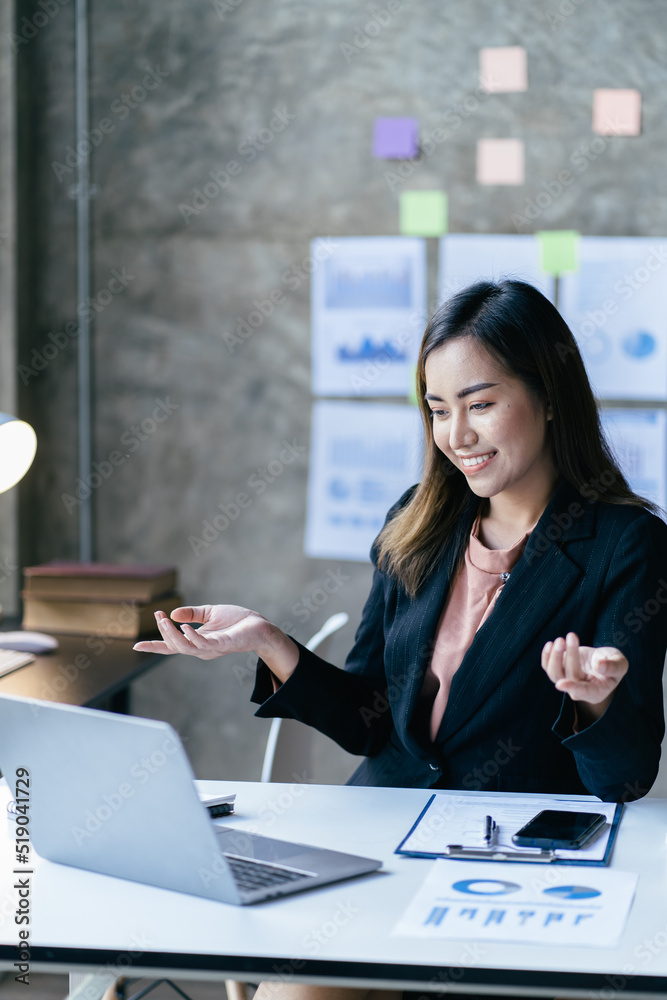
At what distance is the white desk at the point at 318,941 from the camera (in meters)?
0.94

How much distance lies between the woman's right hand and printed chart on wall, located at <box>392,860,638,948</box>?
483mm

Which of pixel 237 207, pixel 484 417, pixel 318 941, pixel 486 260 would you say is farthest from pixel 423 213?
pixel 318 941

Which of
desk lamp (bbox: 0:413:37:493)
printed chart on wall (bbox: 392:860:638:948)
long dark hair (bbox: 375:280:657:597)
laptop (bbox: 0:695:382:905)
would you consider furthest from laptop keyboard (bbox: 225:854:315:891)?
desk lamp (bbox: 0:413:37:493)

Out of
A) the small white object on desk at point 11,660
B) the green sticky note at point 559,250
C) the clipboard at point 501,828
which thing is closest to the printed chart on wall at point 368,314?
the green sticky note at point 559,250

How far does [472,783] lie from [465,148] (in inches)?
78.8

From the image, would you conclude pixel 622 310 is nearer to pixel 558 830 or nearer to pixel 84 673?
pixel 84 673

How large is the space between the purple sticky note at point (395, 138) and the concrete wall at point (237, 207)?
26 millimetres

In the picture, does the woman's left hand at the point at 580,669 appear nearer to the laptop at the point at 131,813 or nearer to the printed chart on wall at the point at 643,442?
the laptop at the point at 131,813

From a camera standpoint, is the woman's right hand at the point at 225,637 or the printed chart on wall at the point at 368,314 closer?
the woman's right hand at the point at 225,637

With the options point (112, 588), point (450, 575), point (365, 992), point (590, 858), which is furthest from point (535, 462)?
point (112, 588)

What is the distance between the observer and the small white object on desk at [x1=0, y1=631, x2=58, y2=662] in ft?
8.04

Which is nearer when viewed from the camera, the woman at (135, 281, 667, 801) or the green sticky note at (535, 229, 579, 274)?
the woman at (135, 281, 667, 801)

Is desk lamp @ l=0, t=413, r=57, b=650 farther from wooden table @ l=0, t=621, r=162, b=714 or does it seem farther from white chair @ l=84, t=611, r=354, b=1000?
white chair @ l=84, t=611, r=354, b=1000

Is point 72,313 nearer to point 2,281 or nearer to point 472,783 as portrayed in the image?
point 2,281
